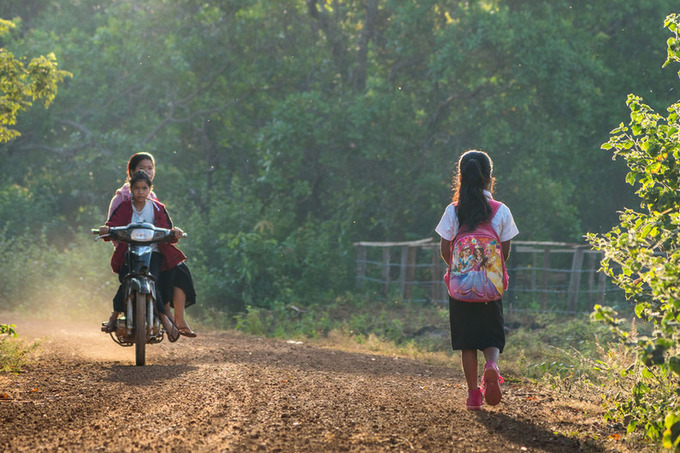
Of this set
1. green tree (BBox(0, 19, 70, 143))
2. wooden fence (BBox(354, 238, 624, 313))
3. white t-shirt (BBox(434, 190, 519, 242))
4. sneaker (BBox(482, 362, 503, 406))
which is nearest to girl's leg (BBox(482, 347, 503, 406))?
sneaker (BBox(482, 362, 503, 406))

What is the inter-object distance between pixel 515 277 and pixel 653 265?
653 inches

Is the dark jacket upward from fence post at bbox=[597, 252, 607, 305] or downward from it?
upward

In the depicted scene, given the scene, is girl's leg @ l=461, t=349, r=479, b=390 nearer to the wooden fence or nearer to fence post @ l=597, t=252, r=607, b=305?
the wooden fence

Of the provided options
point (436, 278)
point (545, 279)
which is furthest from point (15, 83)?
point (545, 279)

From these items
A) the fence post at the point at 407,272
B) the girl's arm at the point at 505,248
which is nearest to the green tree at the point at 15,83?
the girl's arm at the point at 505,248

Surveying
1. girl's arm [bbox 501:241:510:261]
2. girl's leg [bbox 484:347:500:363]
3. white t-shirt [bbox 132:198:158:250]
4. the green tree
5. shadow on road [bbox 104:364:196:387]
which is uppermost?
the green tree

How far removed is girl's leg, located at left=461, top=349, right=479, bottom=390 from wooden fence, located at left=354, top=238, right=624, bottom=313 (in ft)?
38.5

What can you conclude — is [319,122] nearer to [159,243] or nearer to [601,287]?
[601,287]

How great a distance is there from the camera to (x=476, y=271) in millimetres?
5844

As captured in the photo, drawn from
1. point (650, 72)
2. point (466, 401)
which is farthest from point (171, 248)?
point (650, 72)

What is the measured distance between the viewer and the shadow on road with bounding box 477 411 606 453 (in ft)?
15.7

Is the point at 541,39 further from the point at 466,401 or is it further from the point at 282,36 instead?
the point at 466,401

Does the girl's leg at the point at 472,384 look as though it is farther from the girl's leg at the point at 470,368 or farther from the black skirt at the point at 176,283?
the black skirt at the point at 176,283

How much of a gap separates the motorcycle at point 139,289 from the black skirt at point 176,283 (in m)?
0.36
